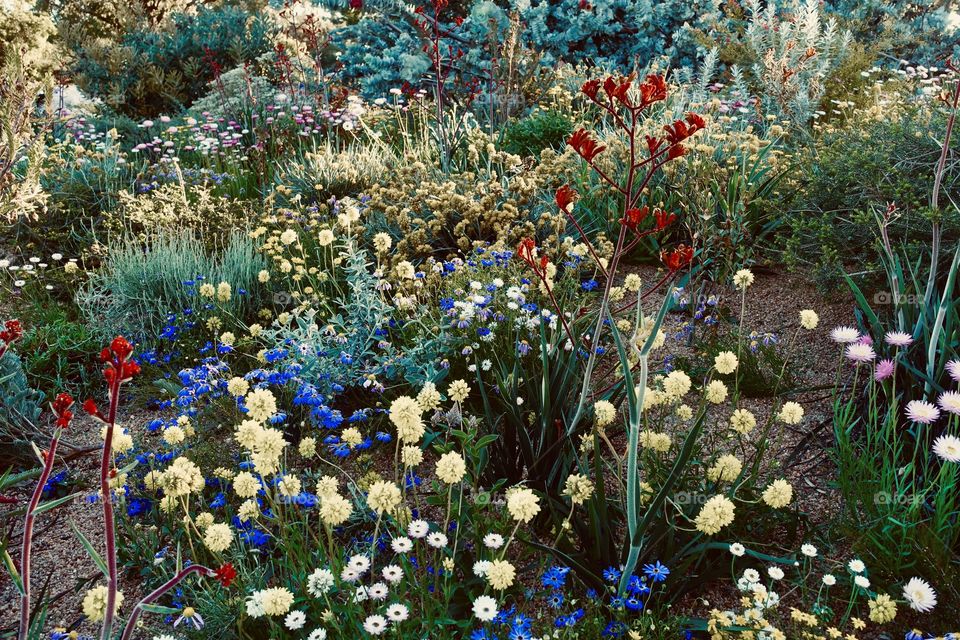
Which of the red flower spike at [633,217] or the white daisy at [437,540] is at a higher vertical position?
the red flower spike at [633,217]

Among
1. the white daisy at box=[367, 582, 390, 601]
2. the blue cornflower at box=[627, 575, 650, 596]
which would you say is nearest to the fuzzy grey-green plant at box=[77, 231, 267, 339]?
the white daisy at box=[367, 582, 390, 601]

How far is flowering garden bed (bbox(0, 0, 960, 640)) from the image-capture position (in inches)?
80.4

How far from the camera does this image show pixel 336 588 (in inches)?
80.9

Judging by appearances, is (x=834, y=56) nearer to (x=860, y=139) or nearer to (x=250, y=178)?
(x=860, y=139)

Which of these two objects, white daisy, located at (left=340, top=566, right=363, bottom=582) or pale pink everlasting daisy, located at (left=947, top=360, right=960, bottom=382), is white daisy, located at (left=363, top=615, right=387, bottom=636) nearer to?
white daisy, located at (left=340, top=566, right=363, bottom=582)

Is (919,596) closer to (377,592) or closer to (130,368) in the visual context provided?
(377,592)

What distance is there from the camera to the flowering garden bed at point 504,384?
2.04 m

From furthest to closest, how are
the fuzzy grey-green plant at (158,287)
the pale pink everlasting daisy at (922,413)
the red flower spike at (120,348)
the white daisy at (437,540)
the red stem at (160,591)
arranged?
the fuzzy grey-green plant at (158,287) < the pale pink everlasting daisy at (922,413) < the white daisy at (437,540) < the red stem at (160,591) < the red flower spike at (120,348)

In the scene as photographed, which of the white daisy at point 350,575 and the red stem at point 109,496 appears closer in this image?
the red stem at point 109,496

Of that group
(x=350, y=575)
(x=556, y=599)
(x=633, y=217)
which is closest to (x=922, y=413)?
(x=633, y=217)

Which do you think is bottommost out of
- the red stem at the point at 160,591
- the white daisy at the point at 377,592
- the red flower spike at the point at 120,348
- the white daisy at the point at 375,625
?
the white daisy at the point at 377,592

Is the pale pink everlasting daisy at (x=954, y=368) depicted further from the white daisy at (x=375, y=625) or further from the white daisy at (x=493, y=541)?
the white daisy at (x=375, y=625)

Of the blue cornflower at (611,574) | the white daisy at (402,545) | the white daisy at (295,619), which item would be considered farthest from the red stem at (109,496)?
the blue cornflower at (611,574)

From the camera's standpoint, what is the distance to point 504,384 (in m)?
2.82
